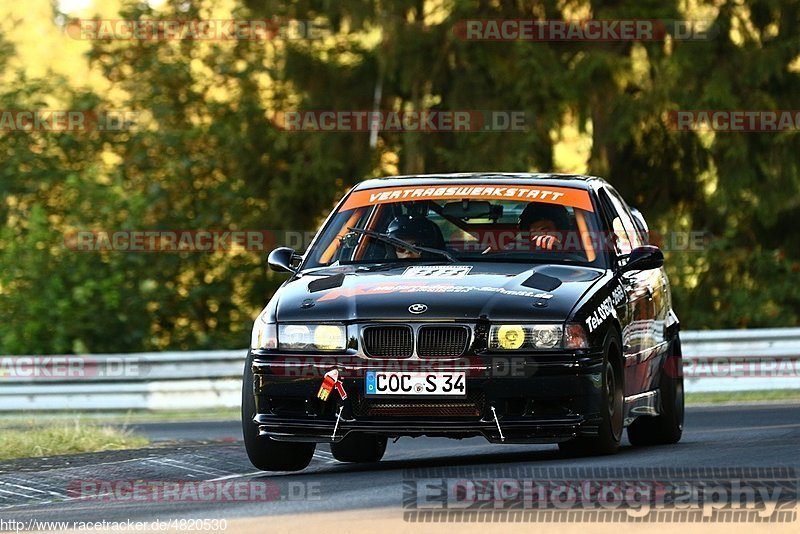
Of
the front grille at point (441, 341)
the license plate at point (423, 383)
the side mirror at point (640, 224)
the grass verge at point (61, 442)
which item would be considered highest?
the side mirror at point (640, 224)

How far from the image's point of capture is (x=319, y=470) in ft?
32.3

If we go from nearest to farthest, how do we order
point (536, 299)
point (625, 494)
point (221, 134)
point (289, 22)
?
point (625, 494)
point (536, 299)
point (289, 22)
point (221, 134)

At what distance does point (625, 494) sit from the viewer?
7664mm

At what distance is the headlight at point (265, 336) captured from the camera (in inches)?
361

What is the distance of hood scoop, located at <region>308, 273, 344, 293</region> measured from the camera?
31.0 ft

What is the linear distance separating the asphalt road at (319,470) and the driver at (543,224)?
1.26 metres

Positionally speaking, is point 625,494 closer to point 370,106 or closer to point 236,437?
point 236,437

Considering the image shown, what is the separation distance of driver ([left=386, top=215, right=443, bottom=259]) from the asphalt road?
1.26 meters

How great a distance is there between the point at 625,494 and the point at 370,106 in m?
19.0

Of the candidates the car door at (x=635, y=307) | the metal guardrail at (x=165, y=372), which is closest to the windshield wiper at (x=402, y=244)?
the car door at (x=635, y=307)

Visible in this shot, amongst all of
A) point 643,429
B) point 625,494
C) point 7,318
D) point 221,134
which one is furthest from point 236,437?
point 221,134

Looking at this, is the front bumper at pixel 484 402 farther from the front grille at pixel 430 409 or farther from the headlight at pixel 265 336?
the headlight at pixel 265 336

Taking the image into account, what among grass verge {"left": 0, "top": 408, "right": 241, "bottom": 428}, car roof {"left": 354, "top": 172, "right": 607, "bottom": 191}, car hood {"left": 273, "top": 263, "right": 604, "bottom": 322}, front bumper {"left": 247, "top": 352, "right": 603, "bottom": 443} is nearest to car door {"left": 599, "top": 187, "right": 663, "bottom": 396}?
car roof {"left": 354, "top": 172, "right": 607, "bottom": 191}

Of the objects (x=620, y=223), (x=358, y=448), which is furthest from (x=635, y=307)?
(x=358, y=448)
